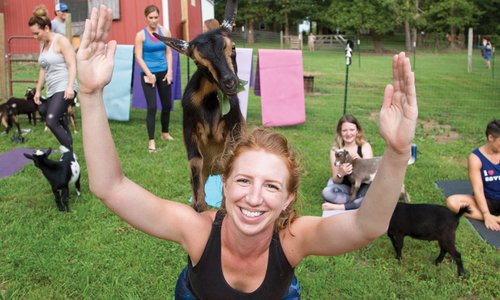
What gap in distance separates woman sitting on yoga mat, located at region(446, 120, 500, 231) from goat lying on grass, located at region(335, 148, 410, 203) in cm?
68

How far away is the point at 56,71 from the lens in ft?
19.4

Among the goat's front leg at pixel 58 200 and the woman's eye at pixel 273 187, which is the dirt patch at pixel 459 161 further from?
the woman's eye at pixel 273 187

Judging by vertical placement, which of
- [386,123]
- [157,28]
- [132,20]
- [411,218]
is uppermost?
[132,20]

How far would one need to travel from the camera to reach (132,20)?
16.8 meters

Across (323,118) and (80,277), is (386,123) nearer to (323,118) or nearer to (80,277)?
(80,277)

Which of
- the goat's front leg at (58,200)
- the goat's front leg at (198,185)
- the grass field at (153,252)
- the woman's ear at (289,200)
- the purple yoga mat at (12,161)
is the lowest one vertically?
the grass field at (153,252)

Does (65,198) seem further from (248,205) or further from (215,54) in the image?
(248,205)

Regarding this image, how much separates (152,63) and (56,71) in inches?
55.6

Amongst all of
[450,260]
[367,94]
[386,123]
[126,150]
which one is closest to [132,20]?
[367,94]

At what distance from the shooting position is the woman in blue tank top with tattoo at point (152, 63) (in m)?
6.32

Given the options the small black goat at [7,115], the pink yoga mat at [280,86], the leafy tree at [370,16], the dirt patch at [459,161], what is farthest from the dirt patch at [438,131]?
the leafy tree at [370,16]

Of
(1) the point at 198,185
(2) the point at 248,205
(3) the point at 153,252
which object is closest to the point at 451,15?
(3) the point at 153,252

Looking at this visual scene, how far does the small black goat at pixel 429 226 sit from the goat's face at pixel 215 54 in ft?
7.95

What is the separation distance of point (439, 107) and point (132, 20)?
1124 centimetres
